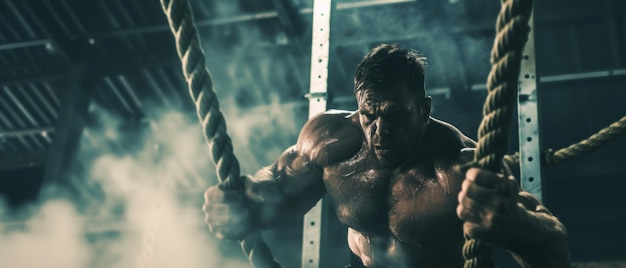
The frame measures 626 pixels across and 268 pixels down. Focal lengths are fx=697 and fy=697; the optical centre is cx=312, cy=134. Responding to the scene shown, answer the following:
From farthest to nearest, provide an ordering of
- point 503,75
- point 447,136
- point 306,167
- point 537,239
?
1. point 306,167
2. point 447,136
3. point 537,239
4. point 503,75

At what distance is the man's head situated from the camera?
9.87 feet

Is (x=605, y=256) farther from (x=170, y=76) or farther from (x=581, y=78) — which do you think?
(x=170, y=76)

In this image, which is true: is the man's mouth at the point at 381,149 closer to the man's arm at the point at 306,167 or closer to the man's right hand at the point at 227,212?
the man's arm at the point at 306,167

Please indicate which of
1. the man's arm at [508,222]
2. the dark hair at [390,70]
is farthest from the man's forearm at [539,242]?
the dark hair at [390,70]

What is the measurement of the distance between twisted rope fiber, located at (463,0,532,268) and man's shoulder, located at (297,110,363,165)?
129 cm

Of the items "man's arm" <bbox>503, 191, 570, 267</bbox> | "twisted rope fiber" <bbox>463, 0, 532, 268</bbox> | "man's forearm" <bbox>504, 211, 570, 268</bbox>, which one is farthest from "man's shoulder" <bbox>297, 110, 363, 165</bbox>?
"twisted rope fiber" <bbox>463, 0, 532, 268</bbox>

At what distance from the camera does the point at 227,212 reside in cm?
271

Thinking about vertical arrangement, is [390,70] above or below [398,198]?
above

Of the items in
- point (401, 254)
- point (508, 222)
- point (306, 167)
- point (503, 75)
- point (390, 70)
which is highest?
point (390, 70)

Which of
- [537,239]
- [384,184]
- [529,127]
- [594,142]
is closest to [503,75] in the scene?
[537,239]

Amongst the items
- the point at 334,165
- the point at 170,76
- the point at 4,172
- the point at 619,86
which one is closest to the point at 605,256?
the point at 619,86

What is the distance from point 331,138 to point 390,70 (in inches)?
21.5

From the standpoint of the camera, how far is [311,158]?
343 cm

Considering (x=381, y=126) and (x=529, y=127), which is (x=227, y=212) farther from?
(x=529, y=127)
